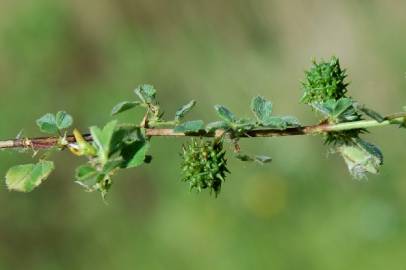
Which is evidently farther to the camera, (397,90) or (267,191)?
(397,90)

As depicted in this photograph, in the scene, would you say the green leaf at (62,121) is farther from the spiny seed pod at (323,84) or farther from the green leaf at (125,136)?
the spiny seed pod at (323,84)

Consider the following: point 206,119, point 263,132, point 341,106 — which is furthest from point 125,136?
point 206,119

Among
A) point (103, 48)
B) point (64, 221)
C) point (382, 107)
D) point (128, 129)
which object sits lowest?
point (128, 129)

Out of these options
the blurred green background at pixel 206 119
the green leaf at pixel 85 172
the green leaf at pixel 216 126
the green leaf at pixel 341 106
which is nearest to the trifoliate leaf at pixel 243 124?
the green leaf at pixel 216 126

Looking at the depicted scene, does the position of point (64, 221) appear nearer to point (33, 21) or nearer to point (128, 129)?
point (33, 21)

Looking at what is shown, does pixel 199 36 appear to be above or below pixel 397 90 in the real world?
above

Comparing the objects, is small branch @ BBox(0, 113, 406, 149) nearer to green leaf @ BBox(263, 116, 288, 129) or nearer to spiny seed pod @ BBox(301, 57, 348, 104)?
green leaf @ BBox(263, 116, 288, 129)

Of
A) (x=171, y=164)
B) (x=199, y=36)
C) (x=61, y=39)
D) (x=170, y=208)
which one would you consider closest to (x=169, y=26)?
(x=199, y=36)
